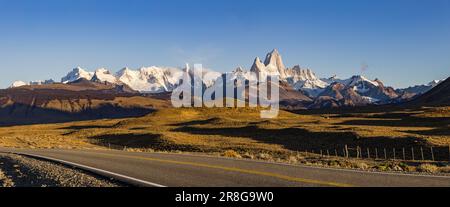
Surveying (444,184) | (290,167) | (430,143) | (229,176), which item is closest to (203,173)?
(229,176)

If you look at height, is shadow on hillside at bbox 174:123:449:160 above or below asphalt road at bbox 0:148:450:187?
below

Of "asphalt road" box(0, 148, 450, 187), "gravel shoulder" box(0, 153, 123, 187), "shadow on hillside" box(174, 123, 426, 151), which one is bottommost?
"shadow on hillside" box(174, 123, 426, 151)

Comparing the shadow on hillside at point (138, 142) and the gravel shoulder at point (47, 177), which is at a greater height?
the gravel shoulder at point (47, 177)

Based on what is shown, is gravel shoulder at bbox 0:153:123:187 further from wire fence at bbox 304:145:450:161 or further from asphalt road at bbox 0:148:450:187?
wire fence at bbox 304:145:450:161

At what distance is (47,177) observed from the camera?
60.0 feet

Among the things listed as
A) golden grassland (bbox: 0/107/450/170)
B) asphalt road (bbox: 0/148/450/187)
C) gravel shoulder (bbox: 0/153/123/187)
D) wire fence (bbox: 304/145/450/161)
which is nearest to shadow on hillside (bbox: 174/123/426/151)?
golden grassland (bbox: 0/107/450/170)

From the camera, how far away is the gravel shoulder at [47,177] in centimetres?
1599

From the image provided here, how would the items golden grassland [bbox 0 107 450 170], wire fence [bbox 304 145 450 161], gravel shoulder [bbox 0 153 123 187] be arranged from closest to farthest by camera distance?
gravel shoulder [bbox 0 153 123 187] < wire fence [bbox 304 145 450 161] < golden grassland [bbox 0 107 450 170]

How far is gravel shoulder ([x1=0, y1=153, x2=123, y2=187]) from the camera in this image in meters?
16.0

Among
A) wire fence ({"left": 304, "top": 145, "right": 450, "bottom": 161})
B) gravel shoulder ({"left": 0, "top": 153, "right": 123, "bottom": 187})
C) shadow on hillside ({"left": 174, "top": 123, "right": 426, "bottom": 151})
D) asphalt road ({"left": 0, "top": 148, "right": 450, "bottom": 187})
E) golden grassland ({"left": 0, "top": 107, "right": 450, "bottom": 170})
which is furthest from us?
shadow on hillside ({"left": 174, "top": 123, "right": 426, "bottom": 151})

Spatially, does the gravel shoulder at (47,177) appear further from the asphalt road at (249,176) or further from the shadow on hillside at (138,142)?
the shadow on hillside at (138,142)

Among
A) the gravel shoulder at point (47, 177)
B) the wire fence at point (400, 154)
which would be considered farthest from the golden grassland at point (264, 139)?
the gravel shoulder at point (47, 177)
